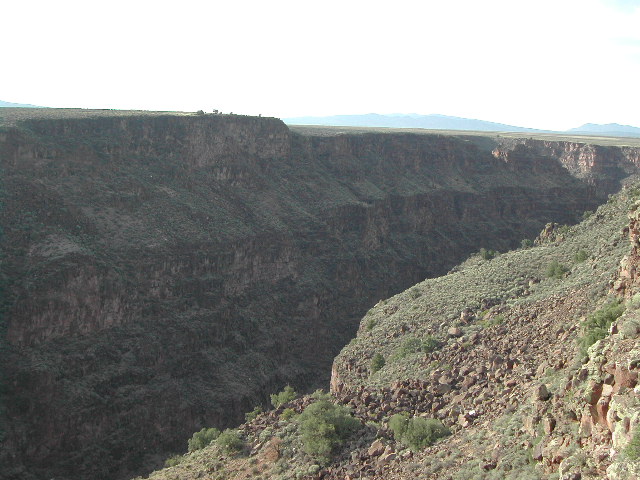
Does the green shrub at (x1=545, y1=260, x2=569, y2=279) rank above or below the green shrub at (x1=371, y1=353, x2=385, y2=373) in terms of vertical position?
above

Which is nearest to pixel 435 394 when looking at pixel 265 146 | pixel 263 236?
pixel 263 236

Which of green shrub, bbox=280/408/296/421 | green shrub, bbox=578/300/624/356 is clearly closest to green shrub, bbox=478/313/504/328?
green shrub, bbox=578/300/624/356

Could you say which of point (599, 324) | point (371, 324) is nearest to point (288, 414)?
point (599, 324)

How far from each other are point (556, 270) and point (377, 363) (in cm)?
999

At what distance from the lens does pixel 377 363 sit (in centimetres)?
3312

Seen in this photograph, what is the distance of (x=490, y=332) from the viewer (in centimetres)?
2816

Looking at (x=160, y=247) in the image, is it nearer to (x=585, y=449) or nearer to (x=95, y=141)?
(x=95, y=141)

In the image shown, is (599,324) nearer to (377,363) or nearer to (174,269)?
(377,363)

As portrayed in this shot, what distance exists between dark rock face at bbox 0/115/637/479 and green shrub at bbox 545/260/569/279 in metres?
26.0

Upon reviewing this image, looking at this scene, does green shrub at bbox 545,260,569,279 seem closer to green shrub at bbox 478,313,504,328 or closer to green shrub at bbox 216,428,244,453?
green shrub at bbox 478,313,504,328

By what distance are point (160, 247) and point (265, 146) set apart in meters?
28.3

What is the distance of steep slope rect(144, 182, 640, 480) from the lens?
1351 cm

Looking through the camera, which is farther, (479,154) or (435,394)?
(479,154)

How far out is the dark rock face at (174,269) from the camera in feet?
140
